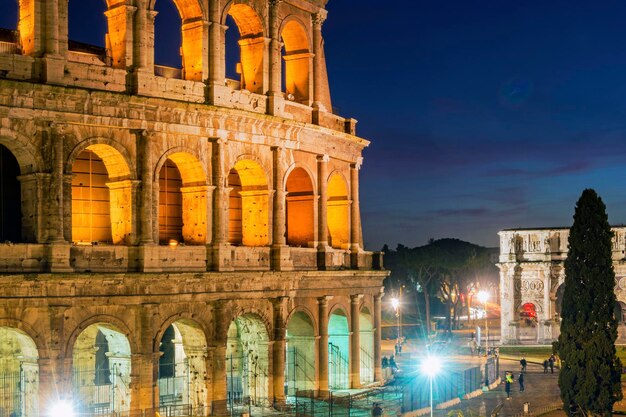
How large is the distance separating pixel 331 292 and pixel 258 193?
5.33 metres

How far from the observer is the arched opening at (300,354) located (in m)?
37.2

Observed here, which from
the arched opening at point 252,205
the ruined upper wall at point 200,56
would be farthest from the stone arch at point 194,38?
the arched opening at point 252,205

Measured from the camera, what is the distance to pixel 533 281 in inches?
2908

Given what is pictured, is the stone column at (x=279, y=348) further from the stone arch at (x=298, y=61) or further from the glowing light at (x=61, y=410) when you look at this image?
the glowing light at (x=61, y=410)

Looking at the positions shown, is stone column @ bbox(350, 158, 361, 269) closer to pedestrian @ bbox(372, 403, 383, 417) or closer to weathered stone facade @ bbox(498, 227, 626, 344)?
pedestrian @ bbox(372, 403, 383, 417)

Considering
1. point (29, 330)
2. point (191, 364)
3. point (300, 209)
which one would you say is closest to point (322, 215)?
point (300, 209)

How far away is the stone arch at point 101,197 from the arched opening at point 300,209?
28.7ft

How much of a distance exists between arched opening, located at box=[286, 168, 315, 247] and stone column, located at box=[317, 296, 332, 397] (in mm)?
2412

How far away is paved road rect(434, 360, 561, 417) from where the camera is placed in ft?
132

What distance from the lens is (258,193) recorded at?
116 feet

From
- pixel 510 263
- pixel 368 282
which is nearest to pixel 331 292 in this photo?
pixel 368 282

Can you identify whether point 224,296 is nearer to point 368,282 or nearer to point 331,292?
point 331,292

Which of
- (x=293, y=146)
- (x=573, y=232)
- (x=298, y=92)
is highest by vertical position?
(x=298, y=92)

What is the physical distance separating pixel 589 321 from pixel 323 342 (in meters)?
10.0
